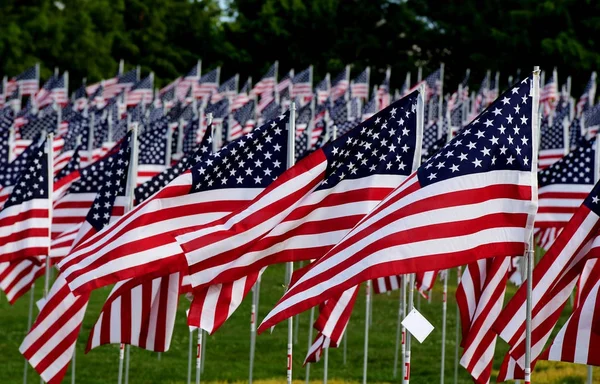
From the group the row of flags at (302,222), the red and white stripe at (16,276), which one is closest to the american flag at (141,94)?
the red and white stripe at (16,276)

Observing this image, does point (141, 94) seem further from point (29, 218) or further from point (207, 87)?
point (29, 218)

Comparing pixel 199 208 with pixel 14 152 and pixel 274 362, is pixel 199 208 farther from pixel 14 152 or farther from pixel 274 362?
pixel 14 152

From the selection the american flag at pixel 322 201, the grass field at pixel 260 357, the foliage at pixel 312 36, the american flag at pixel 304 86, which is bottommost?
the grass field at pixel 260 357

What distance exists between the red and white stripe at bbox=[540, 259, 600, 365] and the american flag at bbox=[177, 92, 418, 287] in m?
2.22

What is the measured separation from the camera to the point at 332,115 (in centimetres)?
4488

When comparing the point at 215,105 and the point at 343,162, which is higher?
the point at 215,105

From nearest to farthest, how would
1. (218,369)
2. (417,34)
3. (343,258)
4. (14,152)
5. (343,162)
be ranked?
1. (343,258)
2. (343,162)
3. (218,369)
4. (14,152)
5. (417,34)

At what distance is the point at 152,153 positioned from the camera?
24.7 metres

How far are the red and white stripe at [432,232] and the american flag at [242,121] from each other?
81.0 feet

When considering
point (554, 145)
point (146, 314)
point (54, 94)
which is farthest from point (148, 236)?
point (54, 94)

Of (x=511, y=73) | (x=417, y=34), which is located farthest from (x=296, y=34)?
(x=511, y=73)

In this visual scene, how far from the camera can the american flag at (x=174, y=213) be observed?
14.0m

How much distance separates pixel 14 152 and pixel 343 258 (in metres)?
25.9

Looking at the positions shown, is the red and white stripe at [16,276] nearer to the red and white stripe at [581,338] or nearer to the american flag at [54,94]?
the red and white stripe at [581,338]
